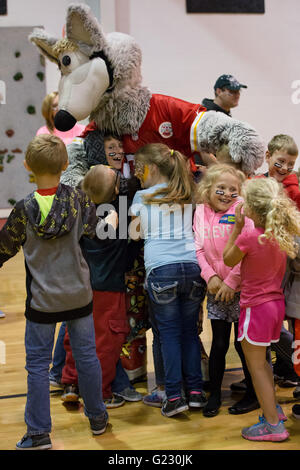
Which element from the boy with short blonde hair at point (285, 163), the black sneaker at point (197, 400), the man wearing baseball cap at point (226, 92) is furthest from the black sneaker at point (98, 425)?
the man wearing baseball cap at point (226, 92)

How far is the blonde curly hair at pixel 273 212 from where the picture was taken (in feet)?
6.07

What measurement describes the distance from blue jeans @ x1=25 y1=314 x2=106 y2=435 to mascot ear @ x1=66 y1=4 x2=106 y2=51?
1.10 metres

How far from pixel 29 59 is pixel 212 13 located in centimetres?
196

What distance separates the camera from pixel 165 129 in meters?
2.40

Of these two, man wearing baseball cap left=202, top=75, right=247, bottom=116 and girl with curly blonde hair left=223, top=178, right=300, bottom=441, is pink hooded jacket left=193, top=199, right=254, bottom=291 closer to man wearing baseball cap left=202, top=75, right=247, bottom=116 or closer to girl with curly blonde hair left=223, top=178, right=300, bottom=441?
girl with curly blonde hair left=223, top=178, right=300, bottom=441

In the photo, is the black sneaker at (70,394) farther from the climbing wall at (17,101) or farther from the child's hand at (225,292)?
the climbing wall at (17,101)

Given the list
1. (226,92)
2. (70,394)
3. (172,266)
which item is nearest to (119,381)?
(70,394)

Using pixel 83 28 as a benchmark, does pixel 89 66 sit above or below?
below

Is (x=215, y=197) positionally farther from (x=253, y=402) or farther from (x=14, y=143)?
(x=14, y=143)

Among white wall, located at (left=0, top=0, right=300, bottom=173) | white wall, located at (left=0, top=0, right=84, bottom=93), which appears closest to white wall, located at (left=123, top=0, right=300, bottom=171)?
white wall, located at (left=0, top=0, right=300, bottom=173)

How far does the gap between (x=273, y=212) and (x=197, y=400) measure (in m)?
→ 0.85

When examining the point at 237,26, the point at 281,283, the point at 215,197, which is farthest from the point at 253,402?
the point at 237,26

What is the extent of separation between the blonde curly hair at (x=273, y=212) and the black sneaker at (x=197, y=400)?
2.34ft

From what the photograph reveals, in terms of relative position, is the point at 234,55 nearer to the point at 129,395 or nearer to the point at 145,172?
the point at 145,172
